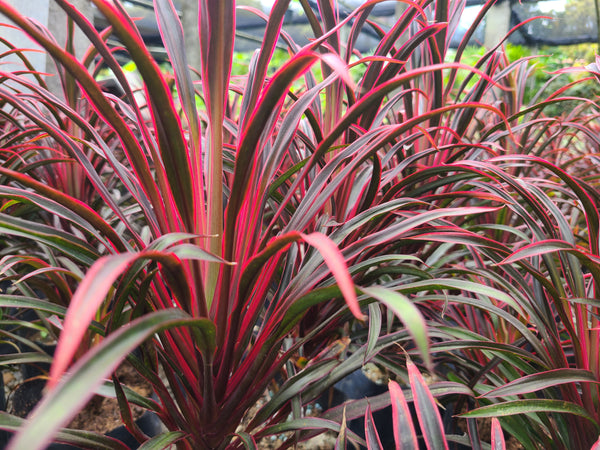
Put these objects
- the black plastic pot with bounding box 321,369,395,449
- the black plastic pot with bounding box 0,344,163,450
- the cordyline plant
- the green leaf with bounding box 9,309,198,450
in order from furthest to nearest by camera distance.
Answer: the black plastic pot with bounding box 321,369,395,449
the black plastic pot with bounding box 0,344,163,450
the cordyline plant
the green leaf with bounding box 9,309,198,450

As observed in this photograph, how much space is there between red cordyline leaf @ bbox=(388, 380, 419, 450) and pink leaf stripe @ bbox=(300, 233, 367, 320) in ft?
0.72

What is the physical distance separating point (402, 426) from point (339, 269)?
27 cm

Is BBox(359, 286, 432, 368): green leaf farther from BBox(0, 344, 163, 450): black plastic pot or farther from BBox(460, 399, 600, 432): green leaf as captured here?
BBox(0, 344, 163, 450): black plastic pot

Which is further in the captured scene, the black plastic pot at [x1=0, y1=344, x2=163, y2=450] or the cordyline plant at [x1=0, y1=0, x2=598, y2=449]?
the black plastic pot at [x1=0, y1=344, x2=163, y2=450]

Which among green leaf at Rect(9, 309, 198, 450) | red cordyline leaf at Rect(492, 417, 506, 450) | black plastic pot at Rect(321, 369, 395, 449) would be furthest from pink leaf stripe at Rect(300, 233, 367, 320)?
black plastic pot at Rect(321, 369, 395, 449)

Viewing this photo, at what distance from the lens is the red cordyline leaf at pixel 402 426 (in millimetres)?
453

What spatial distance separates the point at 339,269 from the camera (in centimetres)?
28

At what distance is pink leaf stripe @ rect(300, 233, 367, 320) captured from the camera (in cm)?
26

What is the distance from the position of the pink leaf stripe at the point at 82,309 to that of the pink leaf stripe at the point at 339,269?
141mm

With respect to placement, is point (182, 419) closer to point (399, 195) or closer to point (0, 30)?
point (399, 195)

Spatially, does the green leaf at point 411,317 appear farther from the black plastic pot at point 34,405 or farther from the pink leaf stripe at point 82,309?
the black plastic pot at point 34,405

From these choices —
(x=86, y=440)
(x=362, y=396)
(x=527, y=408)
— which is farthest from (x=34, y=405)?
(x=527, y=408)

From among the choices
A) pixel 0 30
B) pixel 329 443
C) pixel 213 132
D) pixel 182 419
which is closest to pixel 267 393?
pixel 329 443

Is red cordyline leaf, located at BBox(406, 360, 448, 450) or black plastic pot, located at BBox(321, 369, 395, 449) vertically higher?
red cordyline leaf, located at BBox(406, 360, 448, 450)
